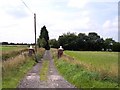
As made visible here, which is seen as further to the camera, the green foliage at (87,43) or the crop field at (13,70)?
the green foliage at (87,43)

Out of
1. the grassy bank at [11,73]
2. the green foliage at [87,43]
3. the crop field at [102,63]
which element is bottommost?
the grassy bank at [11,73]

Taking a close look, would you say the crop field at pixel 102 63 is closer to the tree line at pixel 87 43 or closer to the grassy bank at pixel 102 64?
the grassy bank at pixel 102 64

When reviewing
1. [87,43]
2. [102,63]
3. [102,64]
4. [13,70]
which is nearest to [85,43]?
[87,43]

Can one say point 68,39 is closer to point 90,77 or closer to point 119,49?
point 119,49

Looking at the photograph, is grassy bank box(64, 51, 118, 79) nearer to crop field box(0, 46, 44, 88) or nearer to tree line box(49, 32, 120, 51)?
crop field box(0, 46, 44, 88)

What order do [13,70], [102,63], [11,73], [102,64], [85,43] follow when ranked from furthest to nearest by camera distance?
[85,43]
[102,63]
[102,64]
[13,70]
[11,73]

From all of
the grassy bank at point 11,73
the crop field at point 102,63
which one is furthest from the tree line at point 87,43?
the grassy bank at point 11,73

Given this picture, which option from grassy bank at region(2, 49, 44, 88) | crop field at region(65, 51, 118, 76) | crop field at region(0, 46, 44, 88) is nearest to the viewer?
grassy bank at region(2, 49, 44, 88)

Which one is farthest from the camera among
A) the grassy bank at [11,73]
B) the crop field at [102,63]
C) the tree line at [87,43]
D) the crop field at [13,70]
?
the tree line at [87,43]

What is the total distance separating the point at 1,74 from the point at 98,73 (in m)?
5.63

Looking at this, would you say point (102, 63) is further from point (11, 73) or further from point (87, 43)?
point (87, 43)

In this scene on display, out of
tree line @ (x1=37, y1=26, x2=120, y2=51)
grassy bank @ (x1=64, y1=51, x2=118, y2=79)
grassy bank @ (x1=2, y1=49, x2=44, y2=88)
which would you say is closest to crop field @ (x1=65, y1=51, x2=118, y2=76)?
grassy bank @ (x1=64, y1=51, x2=118, y2=79)

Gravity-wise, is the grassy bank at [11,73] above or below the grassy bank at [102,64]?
below

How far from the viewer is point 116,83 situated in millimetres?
13781
